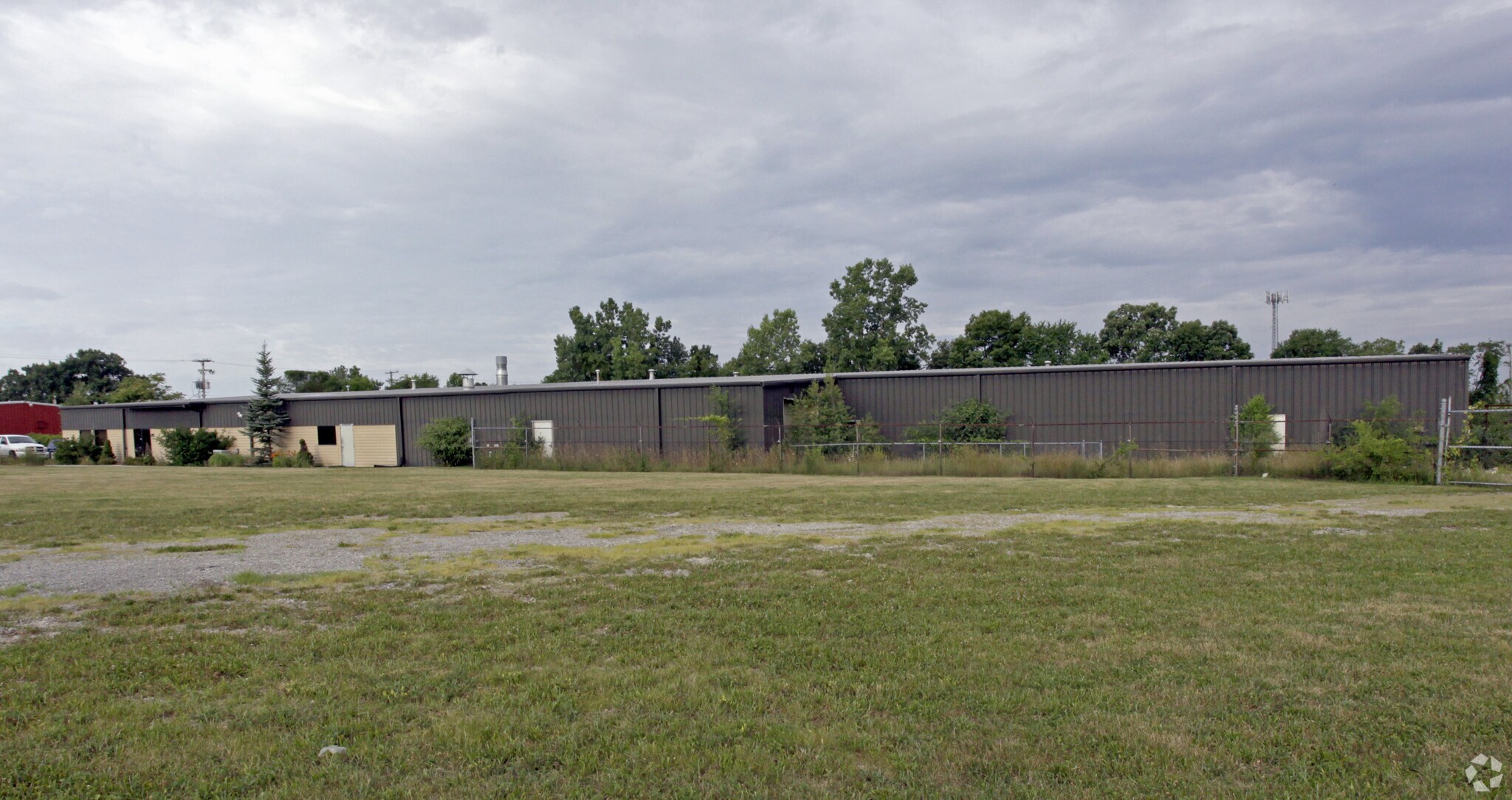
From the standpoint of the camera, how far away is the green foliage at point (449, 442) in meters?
36.9

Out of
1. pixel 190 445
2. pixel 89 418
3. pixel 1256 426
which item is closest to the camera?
pixel 1256 426

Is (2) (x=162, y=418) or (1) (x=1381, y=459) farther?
(2) (x=162, y=418)

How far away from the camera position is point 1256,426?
87.6 feet

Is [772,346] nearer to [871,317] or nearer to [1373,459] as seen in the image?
[871,317]

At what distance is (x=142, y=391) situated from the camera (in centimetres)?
7450

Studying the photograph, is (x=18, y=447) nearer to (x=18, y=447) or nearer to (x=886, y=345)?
(x=18, y=447)

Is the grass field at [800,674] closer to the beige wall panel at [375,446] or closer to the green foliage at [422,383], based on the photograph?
the beige wall panel at [375,446]

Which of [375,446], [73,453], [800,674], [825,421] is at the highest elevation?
[825,421]

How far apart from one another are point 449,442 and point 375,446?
6.18 metres

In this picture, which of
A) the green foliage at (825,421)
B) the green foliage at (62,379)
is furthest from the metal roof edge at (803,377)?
the green foliage at (62,379)

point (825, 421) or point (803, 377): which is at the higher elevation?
point (803, 377)

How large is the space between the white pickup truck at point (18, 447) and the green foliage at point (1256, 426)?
182 feet

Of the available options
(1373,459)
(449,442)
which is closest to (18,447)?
(449,442)

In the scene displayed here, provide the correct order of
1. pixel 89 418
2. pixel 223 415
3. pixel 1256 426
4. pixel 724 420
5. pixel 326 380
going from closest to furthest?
pixel 1256 426, pixel 724 420, pixel 223 415, pixel 89 418, pixel 326 380
